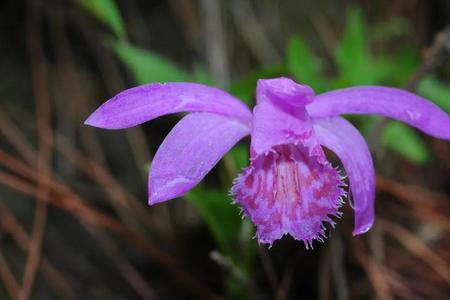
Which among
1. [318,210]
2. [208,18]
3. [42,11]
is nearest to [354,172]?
[318,210]

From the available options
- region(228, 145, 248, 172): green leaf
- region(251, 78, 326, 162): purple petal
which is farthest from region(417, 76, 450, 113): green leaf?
region(251, 78, 326, 162): purple petal

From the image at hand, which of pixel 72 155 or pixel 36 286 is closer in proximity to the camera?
pixel 36 286

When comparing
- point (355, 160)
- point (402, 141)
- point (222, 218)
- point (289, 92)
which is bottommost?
point (402, 141)

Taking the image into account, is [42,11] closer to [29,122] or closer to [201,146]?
[29,122]

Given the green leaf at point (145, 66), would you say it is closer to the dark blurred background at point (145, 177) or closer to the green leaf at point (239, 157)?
the dark blurred background at point (145, 177)

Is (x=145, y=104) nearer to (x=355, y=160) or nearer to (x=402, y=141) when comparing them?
(x=355, y=160)

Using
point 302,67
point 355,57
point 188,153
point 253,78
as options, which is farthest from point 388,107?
point 355,57

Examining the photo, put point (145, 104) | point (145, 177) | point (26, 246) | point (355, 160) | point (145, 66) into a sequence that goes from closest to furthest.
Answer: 1. point (145, 104)
2. point (355, 160)
3. point (26, 246)
4. point (145, 66)
5. point (145, 177)
